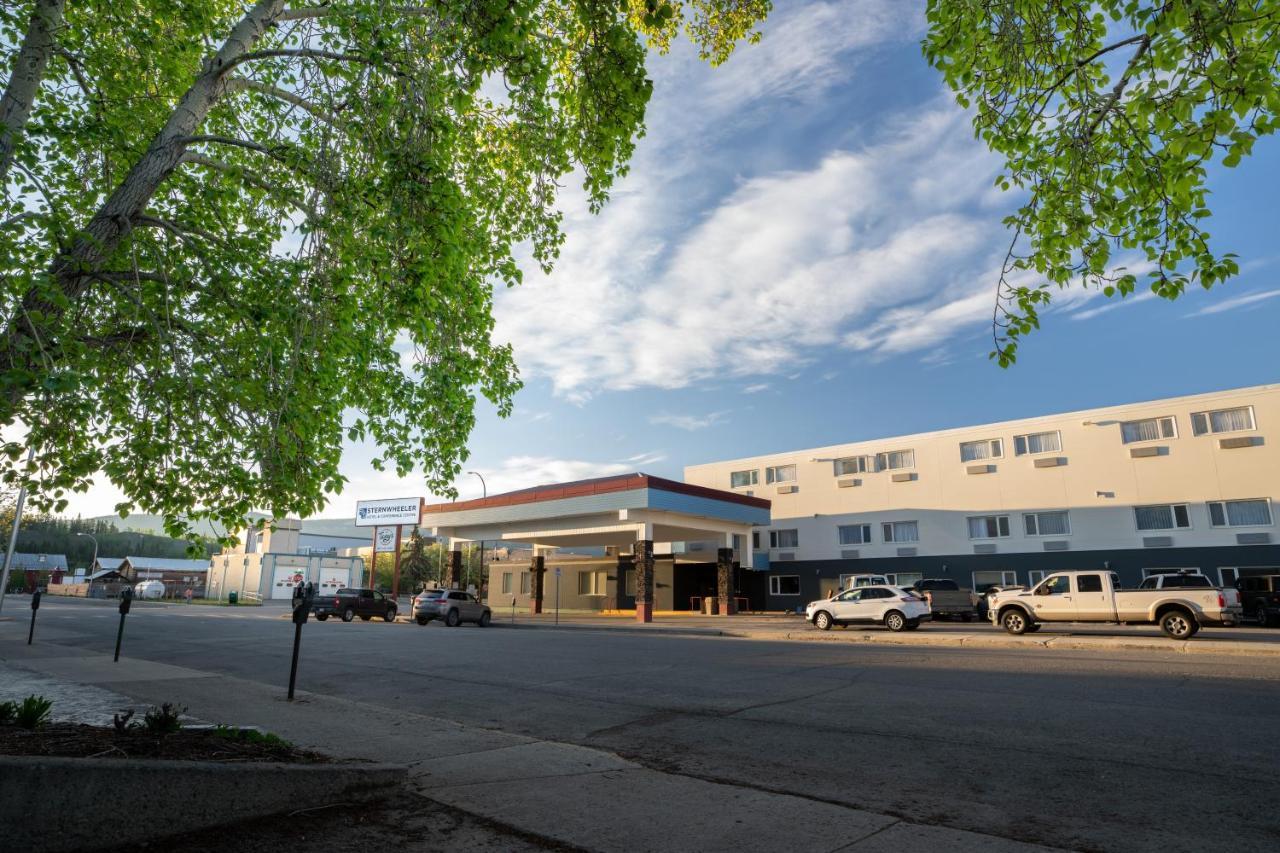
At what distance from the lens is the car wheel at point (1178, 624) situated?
18.8 meters

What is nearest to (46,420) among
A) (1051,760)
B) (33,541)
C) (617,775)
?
(617,775)

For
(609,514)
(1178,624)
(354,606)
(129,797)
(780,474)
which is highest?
(780,474)

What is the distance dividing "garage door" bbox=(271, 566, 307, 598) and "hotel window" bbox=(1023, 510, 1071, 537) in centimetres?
6317

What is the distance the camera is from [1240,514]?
33.3 m

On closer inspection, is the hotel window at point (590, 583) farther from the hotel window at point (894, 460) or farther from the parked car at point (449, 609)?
the hotel window at point (894, 460)

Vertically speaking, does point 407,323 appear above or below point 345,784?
above

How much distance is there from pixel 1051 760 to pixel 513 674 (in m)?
9.17

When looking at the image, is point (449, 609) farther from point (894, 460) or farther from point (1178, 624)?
point (894, 460)

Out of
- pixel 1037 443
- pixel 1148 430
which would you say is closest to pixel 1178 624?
pixel 1148 430

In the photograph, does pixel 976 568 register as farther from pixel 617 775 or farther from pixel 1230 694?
pixel 617 775

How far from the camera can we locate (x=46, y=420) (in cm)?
805

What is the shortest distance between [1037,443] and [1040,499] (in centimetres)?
320

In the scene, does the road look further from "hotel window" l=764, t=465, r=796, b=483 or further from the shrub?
"hotel window" l=764, t=465, r=796, b=483

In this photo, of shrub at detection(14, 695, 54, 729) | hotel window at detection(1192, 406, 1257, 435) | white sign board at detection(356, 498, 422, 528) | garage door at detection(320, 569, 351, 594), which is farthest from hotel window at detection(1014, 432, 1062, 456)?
garage door at detection(320, 569, 351, 594)
